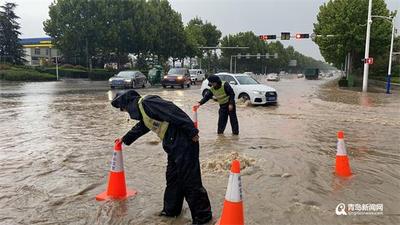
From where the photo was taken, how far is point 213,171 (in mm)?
6785

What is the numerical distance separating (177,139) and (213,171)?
2.48 m

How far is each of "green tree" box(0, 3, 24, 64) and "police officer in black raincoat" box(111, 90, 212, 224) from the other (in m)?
55.2

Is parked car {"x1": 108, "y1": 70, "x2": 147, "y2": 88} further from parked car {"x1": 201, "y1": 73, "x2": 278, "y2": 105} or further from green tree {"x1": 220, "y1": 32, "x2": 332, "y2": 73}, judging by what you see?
green tree {"x1": 220, "y1": 32, "x2": 332, "y2": 73}

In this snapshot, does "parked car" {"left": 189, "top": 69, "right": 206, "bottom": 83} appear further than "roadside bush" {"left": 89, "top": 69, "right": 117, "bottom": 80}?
No

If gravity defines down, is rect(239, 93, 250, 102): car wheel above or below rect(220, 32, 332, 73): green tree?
below

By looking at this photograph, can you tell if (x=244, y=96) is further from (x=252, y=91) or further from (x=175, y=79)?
(x=175, y=79)

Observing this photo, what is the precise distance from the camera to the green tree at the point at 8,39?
178ft

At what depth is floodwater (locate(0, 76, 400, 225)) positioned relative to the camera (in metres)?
4.96

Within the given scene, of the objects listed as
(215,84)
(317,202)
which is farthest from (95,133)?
(317,202)

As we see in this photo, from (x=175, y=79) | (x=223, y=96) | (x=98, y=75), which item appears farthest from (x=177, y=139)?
(x=98, y=75)

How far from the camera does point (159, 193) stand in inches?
226

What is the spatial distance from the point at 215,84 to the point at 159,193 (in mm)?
4252

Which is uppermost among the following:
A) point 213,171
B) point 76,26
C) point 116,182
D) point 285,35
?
point 76,26

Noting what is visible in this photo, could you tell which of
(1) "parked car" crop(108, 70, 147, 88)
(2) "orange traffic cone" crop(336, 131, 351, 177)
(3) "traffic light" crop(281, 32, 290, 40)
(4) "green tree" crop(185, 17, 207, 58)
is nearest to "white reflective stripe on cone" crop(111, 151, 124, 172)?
(2) "orange traffic cone" crop(336, 131, 351, 177)
